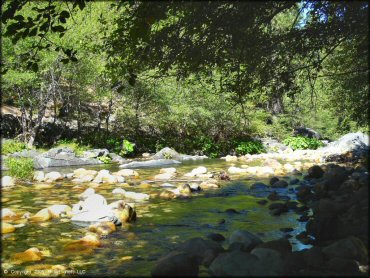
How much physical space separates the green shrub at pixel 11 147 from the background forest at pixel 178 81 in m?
1.03

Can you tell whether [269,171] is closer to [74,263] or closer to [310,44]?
[310,44]

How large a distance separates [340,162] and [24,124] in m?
14.5

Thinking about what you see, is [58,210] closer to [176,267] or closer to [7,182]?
[7,182]

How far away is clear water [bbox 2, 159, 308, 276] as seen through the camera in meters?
4.75

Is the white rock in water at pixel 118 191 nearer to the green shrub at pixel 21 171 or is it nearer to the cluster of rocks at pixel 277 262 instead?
the green shrub at pixel 21 171

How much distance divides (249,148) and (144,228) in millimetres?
17344

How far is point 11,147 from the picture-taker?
678 inches

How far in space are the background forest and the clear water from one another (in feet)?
6.66

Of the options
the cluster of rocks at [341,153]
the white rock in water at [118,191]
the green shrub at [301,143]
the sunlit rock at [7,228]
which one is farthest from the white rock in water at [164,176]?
the green shrub at [301,143]

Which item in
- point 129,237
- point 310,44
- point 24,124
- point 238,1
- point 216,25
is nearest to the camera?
point 238,1

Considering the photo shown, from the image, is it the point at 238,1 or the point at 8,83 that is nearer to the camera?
the point at 238,1

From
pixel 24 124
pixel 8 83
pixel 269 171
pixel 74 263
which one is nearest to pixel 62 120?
pixel 24 124

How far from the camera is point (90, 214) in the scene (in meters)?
6.71

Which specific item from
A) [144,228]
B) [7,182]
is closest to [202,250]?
[144,228]
